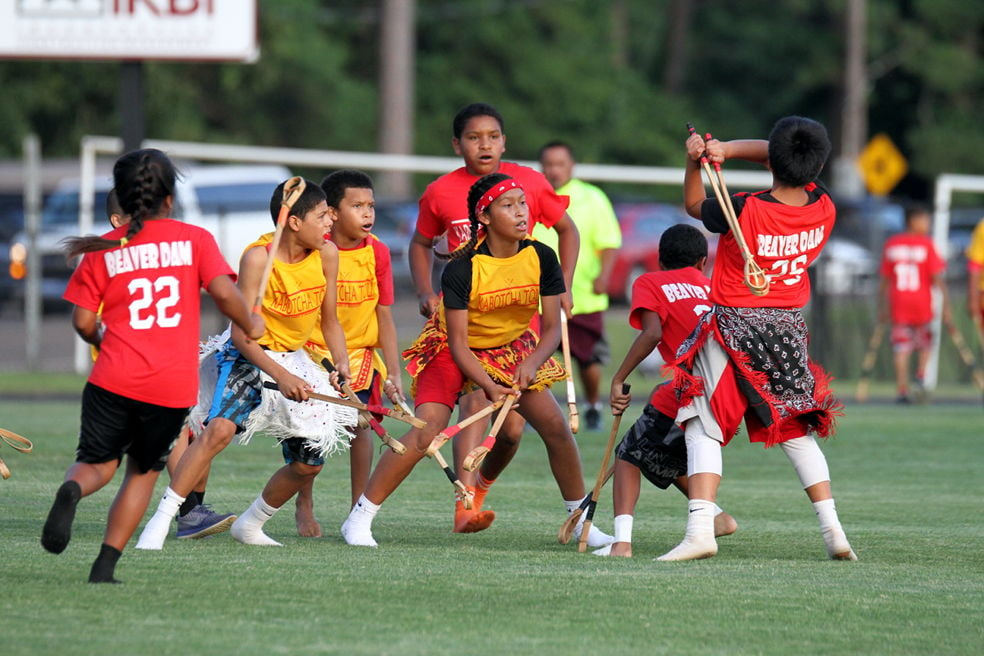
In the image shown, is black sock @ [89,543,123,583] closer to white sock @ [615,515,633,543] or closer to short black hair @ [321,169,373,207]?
white sock @ [615,515,633,543]

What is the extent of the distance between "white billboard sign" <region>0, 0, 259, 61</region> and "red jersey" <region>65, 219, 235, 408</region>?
12208 millimetres

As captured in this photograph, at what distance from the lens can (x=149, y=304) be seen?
244 inches

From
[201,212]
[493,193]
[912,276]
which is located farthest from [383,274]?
[201,212]

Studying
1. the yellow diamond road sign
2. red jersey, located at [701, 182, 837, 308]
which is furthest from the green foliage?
red jersey, located at [701, 182, 837, 308]

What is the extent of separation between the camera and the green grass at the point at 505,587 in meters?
5.52

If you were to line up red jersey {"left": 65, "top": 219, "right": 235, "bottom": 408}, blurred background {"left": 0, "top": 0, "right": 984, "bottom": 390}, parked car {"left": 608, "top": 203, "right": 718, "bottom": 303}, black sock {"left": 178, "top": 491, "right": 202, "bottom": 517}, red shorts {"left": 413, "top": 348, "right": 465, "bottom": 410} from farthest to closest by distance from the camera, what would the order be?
parked car {"left": 608, "top": 203, "right": 718, "bottom": 303}
blurred background {"left": 0, "top": 0, "right": 984, "bottom": 390}
black sock {"left": 178, "top": 491, "right": 202, "bottom": 517}
red shorts {"left": 413, "top": 348, "right": 465, "bottom": 410}
red jersey {"left": 65, "top": 219, "right": 235, "bottom": 408}

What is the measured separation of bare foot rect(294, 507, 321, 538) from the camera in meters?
8.05

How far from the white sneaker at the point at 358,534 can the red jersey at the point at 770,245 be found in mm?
1837

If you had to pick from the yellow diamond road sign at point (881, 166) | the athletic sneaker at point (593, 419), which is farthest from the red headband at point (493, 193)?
the yellow diamond road sign at point (881, 166)

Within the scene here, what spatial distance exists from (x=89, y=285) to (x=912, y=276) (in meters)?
13.1

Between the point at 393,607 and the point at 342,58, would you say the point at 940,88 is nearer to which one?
the point at 342,58

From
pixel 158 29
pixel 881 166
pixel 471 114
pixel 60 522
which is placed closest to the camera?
pixel 60 522

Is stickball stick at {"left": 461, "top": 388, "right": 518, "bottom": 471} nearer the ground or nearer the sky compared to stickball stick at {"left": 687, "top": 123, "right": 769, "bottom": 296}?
nearer the ground

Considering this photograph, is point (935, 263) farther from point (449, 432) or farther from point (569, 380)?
point (449, 432)
